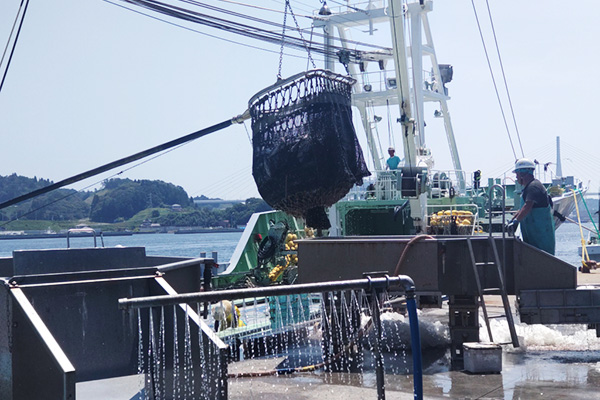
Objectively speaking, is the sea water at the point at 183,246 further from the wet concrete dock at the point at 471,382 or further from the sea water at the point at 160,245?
the wet concrete dock at the point at 471,382

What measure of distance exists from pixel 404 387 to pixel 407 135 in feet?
34.9

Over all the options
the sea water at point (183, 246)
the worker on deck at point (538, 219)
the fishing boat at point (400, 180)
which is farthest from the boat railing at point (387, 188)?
the sea water at point (183, 246)

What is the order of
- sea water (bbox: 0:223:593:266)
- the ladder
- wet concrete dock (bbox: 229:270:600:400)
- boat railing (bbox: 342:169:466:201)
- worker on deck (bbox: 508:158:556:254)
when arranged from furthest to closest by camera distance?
sea water (bbox: 0:223:593:266) < boat railing (bbox: 342:169:466:201) < worker on deck (bbox: 508:158:556:254) < the ladder < wet concrete dock (bbox: 229:270:600:400)

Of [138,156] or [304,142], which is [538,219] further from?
[138,156]

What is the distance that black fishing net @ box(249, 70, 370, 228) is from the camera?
29.6 ft

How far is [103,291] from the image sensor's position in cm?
591

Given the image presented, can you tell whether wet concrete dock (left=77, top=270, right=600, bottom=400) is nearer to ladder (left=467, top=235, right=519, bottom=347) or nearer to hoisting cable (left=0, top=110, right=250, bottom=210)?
ladder (left=467, top=235, right=519, bottom=347)

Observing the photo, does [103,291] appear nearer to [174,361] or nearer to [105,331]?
[105,331]

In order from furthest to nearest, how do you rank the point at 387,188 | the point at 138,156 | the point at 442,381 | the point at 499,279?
the point at 387,188
the point at 138,156
the point at 499,279
the point at 442,381

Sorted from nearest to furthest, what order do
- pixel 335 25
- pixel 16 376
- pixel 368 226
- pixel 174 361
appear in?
pixel 16 376
pixel 174 361
pixel 368 226
pixel 335 25

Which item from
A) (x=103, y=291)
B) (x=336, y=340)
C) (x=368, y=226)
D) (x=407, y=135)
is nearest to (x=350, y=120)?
(x=336, y=340)

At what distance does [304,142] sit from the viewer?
9031 mm

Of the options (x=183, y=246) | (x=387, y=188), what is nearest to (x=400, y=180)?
(x=387, y=188)

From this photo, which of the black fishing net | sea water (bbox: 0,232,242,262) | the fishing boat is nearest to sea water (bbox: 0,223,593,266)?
sea water (bbox: 0,232,242,262)
